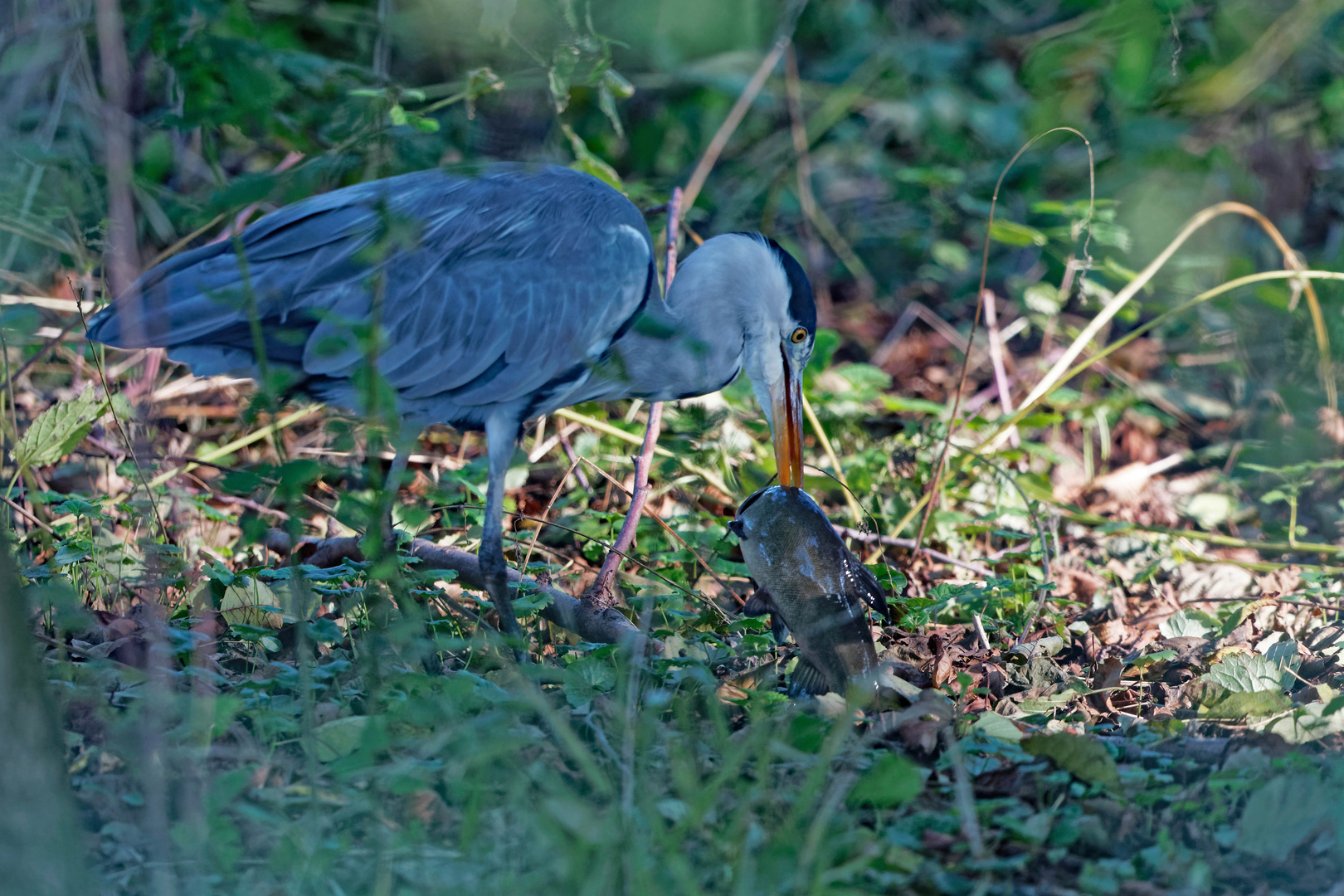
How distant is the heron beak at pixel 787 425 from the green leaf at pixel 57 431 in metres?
2.08

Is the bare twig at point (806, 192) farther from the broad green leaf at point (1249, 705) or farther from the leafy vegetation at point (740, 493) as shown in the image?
the broad green leaf at point (1249, 705)

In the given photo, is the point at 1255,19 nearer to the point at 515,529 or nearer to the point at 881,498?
the point at 881,498

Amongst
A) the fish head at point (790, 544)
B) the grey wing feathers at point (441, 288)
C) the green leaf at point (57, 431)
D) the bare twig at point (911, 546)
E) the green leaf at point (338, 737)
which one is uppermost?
the grey wing feathers at point (441, 288)

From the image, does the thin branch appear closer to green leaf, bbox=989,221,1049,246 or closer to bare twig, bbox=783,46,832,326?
green leaf, bbox=989,221,1049,246

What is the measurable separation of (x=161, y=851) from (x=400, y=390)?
5.85 ft

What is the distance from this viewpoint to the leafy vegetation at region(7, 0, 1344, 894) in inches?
87.4

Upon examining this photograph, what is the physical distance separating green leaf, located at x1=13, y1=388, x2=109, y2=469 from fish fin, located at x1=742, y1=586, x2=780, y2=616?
2.06 metres

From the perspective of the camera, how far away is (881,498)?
4.52 meters

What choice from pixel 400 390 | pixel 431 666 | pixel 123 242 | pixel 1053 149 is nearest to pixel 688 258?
pixel 400 390

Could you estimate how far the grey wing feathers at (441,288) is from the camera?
3.22m

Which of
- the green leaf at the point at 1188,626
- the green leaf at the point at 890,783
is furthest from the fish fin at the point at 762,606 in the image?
the green leaf at the point at 1188,626

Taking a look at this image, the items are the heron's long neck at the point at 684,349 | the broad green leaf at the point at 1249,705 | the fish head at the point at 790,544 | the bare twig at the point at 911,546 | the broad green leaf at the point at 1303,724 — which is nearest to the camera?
the broad green leaf at the point at 1303,724

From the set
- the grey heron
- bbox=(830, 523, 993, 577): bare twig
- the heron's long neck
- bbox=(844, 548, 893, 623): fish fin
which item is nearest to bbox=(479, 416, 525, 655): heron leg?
the grey heron

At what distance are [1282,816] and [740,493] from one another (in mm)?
2403
